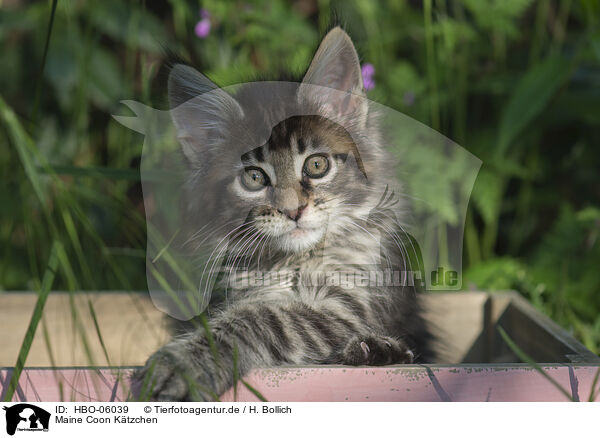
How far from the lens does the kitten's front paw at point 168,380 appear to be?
696mm

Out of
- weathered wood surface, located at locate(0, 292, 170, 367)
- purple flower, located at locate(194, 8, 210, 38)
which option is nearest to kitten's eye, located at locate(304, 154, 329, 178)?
weathered wood surface, located at locate(0, 292, 170, 367)

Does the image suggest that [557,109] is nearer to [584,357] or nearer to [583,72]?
[583,72]

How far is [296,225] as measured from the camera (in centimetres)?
75

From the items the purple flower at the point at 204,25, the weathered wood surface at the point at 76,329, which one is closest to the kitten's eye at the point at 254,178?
the weathered wood surface at the point at 76,329

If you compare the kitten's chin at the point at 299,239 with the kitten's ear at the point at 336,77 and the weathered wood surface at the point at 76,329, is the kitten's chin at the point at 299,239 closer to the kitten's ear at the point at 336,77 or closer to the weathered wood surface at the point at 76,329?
the kitten's ear at the point at 336,77

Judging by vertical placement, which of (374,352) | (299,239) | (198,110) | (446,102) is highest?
(446,102)

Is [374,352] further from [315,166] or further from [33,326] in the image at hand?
[33,326]

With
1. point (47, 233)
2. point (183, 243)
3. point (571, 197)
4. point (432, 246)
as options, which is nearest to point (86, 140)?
point (47, 233)

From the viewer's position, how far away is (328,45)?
718 mm
